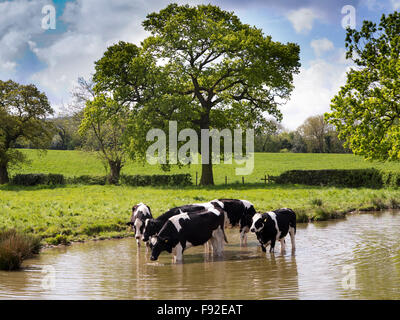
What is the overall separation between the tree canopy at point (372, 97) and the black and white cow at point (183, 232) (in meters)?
20.0

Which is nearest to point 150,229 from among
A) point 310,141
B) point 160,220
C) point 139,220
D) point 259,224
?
point 160,220

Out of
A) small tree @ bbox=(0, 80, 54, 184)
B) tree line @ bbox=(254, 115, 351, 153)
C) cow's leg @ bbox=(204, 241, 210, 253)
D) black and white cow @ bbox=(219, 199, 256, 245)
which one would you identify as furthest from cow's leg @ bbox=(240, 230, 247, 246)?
tree line @ bbox=(254, 115, 351, 153)

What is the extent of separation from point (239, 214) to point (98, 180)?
1331 inches

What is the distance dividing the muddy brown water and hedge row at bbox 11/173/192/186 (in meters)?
27.1

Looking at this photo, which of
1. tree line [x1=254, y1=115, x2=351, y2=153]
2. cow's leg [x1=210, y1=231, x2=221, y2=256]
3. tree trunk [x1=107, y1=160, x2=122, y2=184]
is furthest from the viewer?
tree line [x1=254, y1=115, x2=351, y2=153]

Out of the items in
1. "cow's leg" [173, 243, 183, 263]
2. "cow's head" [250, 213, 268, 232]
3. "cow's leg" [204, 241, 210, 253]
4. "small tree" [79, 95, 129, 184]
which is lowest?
"cow's leg" [204, 241, 210, 253]

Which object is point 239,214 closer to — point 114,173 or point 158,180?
point 158,180

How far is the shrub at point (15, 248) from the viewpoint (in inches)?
440

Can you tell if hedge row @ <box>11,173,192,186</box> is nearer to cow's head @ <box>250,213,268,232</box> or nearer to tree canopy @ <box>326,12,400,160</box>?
tree canopy @ <box>326,12,400,160</box>

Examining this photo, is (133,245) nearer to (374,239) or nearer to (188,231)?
(188,231)

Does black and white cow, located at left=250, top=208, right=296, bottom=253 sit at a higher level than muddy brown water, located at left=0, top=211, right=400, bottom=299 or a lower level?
higher

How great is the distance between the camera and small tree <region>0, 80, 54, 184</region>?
48281 millimetres

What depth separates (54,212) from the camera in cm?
2041

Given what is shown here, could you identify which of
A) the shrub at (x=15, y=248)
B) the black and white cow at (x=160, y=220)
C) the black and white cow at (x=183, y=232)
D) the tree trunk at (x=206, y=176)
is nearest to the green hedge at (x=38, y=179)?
the tree trunk at (x=206, y=176)
